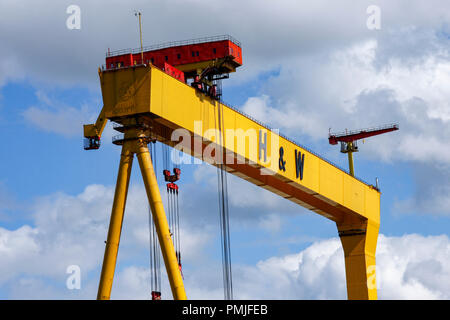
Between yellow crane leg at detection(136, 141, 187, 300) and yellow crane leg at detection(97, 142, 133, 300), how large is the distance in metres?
0.58

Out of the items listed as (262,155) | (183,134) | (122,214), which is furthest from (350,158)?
(122,214)

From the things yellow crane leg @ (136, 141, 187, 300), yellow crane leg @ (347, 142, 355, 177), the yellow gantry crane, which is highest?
yellow crane leg @ (347, 142, 355, 177)

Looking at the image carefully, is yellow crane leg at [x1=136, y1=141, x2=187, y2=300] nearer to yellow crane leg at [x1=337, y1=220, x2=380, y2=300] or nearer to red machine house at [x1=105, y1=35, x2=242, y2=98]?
red machine house at [x1=105, y1=35, x2=242, y2=98]

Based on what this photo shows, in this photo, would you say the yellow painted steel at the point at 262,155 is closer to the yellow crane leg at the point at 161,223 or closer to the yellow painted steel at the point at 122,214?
the yellow painted steel at the point at 122,214

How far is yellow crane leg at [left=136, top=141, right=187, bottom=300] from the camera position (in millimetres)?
32500

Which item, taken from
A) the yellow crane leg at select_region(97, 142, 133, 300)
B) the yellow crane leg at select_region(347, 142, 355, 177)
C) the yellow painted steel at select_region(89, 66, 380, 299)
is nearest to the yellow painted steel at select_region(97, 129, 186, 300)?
the yellow crane leg at select_region(97, 142, 133, 300)

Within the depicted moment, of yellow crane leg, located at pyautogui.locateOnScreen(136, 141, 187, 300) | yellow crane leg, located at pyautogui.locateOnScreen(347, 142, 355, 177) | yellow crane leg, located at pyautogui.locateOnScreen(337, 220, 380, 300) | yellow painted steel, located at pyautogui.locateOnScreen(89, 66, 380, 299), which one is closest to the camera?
yellow crane leg, located at pyautogui.locateOnScreen(136, 141, 187, 300)

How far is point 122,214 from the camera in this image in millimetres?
33500

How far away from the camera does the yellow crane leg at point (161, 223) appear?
3250cm

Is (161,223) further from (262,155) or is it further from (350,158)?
(350,158)

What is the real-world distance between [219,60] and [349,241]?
18.8 metres

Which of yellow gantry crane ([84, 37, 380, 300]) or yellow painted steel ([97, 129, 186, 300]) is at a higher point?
yellow gantry crane ([84, 37, 380, 300])
